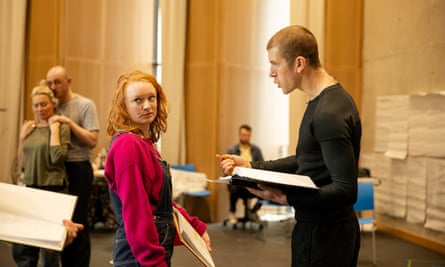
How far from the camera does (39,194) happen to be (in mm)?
2676

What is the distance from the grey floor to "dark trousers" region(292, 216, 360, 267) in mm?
3761

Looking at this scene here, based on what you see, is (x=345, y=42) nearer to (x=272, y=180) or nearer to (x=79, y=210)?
(x=79, y=210)

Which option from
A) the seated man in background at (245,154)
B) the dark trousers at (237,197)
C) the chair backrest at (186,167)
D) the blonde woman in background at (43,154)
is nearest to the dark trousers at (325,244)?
the blonde woman in background at (43,154)

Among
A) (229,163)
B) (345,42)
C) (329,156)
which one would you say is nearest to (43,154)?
(229,163)

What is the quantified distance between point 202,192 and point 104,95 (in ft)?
6.97

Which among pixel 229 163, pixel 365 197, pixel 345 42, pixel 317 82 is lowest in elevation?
pixel 365 197

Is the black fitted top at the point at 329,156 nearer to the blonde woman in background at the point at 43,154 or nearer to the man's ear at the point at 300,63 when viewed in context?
the man's ear at the point at 300,63

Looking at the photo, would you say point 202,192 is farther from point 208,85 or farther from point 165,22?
point 165,22

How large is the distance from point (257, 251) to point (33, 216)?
428cm

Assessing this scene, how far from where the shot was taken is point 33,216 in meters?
2.61

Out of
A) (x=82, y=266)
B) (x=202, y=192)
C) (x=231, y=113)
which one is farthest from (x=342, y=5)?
(x=82, y=266)

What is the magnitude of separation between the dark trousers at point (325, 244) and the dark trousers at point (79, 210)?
2.39m

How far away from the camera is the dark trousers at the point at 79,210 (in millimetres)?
4078

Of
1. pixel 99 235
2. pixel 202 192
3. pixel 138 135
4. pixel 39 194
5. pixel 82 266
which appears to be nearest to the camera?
pixel 138 135
